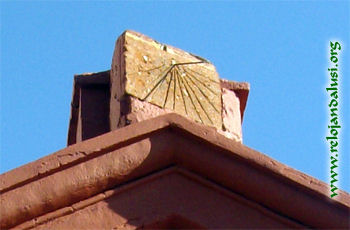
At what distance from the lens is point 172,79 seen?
16.1 ft

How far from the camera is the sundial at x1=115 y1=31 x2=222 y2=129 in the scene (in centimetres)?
481

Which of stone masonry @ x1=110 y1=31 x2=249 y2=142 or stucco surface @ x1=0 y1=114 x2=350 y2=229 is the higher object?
stone masonry @ x1=110 y1=31 x2=249 y2=142

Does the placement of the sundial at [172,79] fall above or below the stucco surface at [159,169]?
above

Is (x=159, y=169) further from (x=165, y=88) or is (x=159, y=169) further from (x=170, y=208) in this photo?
(x=165, y=88)

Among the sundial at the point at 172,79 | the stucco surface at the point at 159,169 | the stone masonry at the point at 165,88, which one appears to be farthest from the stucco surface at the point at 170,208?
the sundial at the point at 172,79

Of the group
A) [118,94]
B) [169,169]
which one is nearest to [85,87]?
[118,94]

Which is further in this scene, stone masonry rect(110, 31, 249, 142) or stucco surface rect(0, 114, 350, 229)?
stone masonry rect(110, 31, 249, 142)

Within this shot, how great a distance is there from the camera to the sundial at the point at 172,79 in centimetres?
481

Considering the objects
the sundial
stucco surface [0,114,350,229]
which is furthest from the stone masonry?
stucco surface [0,114,350,229]

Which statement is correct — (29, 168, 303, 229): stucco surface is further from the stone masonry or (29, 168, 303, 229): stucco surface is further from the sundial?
the sundial

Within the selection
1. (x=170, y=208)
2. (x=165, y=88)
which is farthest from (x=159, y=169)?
(x=165, y=88)

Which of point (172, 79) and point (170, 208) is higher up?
point (172, 79)

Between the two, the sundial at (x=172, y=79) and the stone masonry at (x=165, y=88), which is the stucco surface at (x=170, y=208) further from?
the sundial at (x=172, y=79)

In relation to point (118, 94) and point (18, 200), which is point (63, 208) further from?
point (118, 94)
